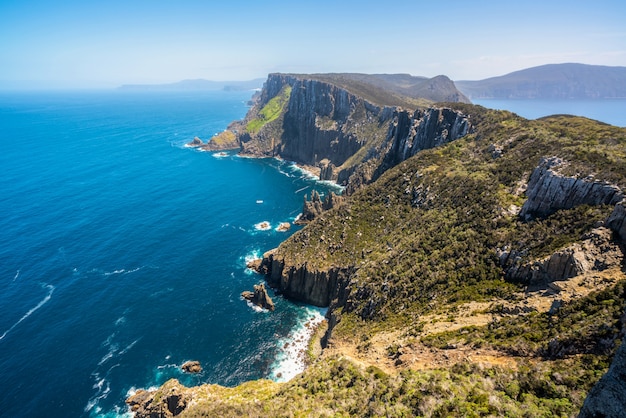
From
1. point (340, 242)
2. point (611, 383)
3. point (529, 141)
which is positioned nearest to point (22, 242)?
point (340, 242)

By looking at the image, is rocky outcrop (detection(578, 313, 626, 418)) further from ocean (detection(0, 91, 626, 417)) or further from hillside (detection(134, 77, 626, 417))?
ocean (detection(0, 91, 626, 417))

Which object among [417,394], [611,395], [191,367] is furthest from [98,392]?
[611,395]

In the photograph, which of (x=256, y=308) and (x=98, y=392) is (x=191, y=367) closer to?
(x=98, y=392)

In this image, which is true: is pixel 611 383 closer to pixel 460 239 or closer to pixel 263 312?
pixel 460 239

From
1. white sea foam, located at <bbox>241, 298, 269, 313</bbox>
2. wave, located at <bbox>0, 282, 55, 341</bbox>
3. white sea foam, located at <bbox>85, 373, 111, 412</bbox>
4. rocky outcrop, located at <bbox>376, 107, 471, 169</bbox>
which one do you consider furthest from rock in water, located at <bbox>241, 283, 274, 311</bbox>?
rocky outcrop, located at <bbox>376, 107, 471, 169</bbox>

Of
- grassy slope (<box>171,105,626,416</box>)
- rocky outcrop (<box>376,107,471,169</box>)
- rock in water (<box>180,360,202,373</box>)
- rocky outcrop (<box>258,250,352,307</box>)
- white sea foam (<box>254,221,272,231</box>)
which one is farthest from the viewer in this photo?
white sea foam (<box>254,221,272,231</box>)

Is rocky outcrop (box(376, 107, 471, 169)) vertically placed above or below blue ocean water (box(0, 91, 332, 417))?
above

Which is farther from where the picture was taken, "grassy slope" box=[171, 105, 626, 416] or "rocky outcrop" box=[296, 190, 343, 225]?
Result: "rocky outcrop" box=[296, 190, 343, 225]
